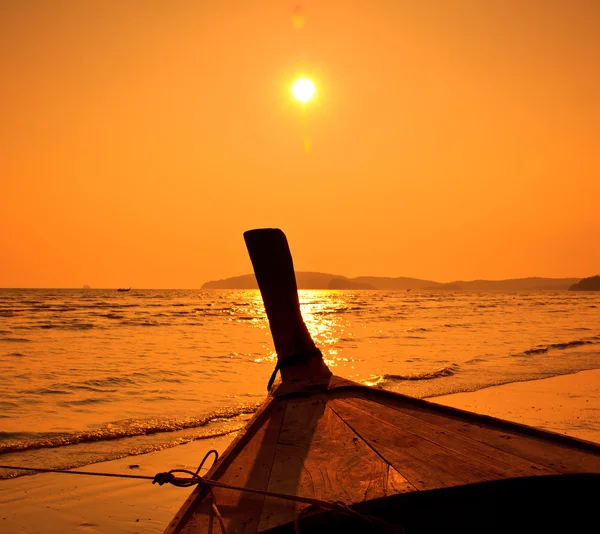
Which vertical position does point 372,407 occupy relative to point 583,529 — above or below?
above

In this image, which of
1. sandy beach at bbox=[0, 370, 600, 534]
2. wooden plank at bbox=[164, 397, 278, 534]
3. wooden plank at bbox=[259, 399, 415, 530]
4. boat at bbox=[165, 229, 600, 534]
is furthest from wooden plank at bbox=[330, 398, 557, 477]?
sandy beach at bbox=[0, 370, 600, 534]

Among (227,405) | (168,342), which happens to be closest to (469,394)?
(227,405)

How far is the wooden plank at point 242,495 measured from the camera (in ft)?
6.42

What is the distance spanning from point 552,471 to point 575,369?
40.8ft

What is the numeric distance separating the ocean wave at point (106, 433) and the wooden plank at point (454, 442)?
426cm

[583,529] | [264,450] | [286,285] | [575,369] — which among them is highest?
[286,285]

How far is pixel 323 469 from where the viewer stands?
244 cm

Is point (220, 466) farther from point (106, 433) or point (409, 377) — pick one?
point (409, 377)

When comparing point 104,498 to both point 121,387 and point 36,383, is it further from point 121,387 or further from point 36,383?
point 36,383

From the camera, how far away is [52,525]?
4.37 m

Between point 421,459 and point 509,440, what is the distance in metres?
0.72

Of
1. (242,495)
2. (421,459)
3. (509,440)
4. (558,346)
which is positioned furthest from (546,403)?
(558,346)

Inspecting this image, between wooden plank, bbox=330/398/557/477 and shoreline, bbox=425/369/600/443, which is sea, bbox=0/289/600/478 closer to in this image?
shoreline, bbox=425/369/600/443

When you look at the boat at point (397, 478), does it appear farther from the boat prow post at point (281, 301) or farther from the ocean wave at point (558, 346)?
the ocean wave at point (558, 346)
